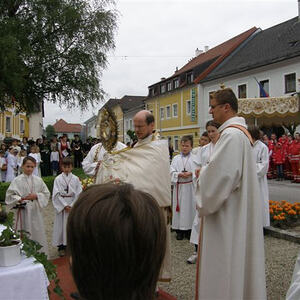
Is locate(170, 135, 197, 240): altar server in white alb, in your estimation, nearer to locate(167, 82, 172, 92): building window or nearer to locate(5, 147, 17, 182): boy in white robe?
locate(5, 147, 17, 182): boy in white robe

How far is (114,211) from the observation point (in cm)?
108

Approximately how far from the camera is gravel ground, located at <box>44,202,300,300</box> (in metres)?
4.11

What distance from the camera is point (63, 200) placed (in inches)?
230

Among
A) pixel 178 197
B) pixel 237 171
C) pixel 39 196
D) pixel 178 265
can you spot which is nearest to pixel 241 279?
pixel 237 171

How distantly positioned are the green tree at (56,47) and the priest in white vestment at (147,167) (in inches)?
484

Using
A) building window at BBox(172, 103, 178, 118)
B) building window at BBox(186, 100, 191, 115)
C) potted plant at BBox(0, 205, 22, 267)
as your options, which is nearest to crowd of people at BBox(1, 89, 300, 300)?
potted plant at BBox(0, 205, 22, 267)

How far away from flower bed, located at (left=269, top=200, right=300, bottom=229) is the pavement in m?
3.52

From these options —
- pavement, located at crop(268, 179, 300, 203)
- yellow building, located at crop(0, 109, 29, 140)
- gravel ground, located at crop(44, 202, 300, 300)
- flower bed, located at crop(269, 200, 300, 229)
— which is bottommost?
gravel ground, located at crop(44, 202, 300, 300)

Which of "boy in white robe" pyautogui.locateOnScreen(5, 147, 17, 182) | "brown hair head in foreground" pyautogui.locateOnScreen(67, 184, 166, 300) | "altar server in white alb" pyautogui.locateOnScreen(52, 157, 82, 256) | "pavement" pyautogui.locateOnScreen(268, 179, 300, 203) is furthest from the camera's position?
"boy in white robe" pyautogui.locateOnScreen(5, 147, 17, 182)

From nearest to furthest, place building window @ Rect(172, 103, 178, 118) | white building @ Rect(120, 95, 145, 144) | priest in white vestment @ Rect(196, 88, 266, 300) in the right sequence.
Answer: priest in white vestment @ Rect(196, 88, 266, 300), building window @ Rect(172, 103, 178, 118), white building @ Rect(120, 95, 145, 144)

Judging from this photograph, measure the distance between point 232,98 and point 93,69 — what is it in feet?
50.3

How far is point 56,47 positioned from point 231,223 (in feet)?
52.6

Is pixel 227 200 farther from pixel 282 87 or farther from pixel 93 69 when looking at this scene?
pixel 282 87

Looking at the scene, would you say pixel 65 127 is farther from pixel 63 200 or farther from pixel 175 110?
pixel 63 200
